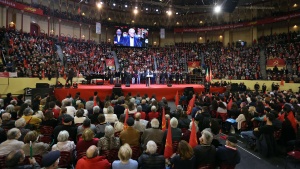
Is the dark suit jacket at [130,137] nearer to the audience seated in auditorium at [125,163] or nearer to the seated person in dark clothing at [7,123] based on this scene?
the audience seated in auditorium at [125,163]

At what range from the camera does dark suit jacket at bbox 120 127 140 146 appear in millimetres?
4590

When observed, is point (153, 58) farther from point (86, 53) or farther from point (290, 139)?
point (290, 139)

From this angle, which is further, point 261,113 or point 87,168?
point 261,113

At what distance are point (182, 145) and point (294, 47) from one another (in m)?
29.0

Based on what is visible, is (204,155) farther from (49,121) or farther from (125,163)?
(49,121)

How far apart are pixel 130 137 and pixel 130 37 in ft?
110

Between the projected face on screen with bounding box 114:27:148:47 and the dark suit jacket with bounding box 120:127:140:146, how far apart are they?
32.2m

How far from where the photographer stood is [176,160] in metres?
3.47

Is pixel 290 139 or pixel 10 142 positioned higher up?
pixel 10 142

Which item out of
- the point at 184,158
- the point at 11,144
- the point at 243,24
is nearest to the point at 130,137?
the point at 184,158

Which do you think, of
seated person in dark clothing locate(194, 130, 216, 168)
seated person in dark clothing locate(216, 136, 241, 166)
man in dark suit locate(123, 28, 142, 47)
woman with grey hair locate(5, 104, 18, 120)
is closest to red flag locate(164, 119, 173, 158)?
seated person in dark clothing locate(194, 130, 216, 168)

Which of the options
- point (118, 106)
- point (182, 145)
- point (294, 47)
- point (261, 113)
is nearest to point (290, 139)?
point (261, 113)

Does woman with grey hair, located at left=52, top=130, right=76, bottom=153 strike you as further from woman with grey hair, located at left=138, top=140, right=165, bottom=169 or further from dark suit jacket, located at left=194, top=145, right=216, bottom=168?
dark suit jacket, located at left=194, top=145, right=216, bottom=168

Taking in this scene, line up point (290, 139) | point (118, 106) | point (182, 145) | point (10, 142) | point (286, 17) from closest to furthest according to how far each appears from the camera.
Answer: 1. point (182, 145)
2. point (10, 142)
3. point (290, 139)
4. point (118, 106)
5. point (286, 17)
